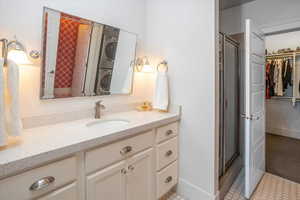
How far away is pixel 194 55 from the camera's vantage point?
1.64 m

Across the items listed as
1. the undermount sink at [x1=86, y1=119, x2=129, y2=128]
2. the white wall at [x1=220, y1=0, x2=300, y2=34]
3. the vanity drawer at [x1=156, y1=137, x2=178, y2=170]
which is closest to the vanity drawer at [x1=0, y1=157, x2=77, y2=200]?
the undermount sink at [x1=86, y1=119, x2=129, y2=128]

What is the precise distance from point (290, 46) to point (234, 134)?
8.96 feet

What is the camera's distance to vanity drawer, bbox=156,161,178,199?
158cm

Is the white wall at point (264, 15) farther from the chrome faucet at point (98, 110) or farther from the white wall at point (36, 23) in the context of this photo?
the chrome faucet at point (98, 110)

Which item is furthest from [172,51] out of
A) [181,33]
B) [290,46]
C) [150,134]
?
[290,46]

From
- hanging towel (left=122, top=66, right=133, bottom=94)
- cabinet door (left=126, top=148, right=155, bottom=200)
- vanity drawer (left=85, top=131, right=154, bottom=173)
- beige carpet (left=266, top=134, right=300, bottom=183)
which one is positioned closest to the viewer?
vanity drawer (left=85, top=131, right=154, bottom=173)

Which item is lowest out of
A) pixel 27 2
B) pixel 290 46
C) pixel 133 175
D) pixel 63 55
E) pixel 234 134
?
pixel 133 175

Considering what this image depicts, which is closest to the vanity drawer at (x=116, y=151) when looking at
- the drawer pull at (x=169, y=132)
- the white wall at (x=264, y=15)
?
the drawer pull at (x=169, y=132)

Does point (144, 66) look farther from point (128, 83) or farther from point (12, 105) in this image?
point (12, 105)

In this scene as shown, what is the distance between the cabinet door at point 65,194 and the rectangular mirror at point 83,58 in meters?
0.74

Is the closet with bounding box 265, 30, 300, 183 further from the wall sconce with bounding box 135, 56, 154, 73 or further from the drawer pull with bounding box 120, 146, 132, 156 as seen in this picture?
the drawer pull with bounding box 120, 146, 132, 156

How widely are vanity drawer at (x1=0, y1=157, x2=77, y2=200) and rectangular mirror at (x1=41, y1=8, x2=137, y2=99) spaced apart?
0.67 meters

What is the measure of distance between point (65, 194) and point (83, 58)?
109cm

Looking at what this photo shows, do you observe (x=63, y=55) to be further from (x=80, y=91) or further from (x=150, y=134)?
(x=150, y=134)
